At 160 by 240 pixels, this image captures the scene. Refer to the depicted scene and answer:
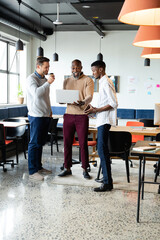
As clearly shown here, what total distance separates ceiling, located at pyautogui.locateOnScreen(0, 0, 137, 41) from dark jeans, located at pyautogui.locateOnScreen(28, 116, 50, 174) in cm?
284

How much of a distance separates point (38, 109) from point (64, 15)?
4928 mm

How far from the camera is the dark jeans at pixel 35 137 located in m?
4.87

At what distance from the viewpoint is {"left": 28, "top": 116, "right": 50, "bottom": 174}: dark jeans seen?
192 inches

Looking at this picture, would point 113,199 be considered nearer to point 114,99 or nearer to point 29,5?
point 114,99

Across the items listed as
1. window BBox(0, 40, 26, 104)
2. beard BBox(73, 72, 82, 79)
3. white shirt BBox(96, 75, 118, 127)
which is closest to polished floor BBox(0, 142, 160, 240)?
white shirt BBox(96, 75, 118, 127)

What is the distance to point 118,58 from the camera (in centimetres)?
1043

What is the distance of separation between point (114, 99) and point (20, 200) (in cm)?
191

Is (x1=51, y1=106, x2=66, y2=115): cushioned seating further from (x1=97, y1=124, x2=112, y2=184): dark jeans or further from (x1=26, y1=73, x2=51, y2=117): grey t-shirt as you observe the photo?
(x1=97, y1=124, x2=112, y2=184): dark jeans

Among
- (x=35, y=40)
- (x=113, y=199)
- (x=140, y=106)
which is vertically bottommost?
(x=113, y=199)

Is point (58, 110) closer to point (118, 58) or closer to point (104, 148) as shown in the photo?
point (118, 58)

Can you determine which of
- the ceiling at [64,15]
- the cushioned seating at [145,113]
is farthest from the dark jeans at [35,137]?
the cushioned seating at [145,113]

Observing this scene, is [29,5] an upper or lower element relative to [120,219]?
upper

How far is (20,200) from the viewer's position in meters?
4.03

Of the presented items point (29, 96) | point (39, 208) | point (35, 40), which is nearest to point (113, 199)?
point (39, 208)
